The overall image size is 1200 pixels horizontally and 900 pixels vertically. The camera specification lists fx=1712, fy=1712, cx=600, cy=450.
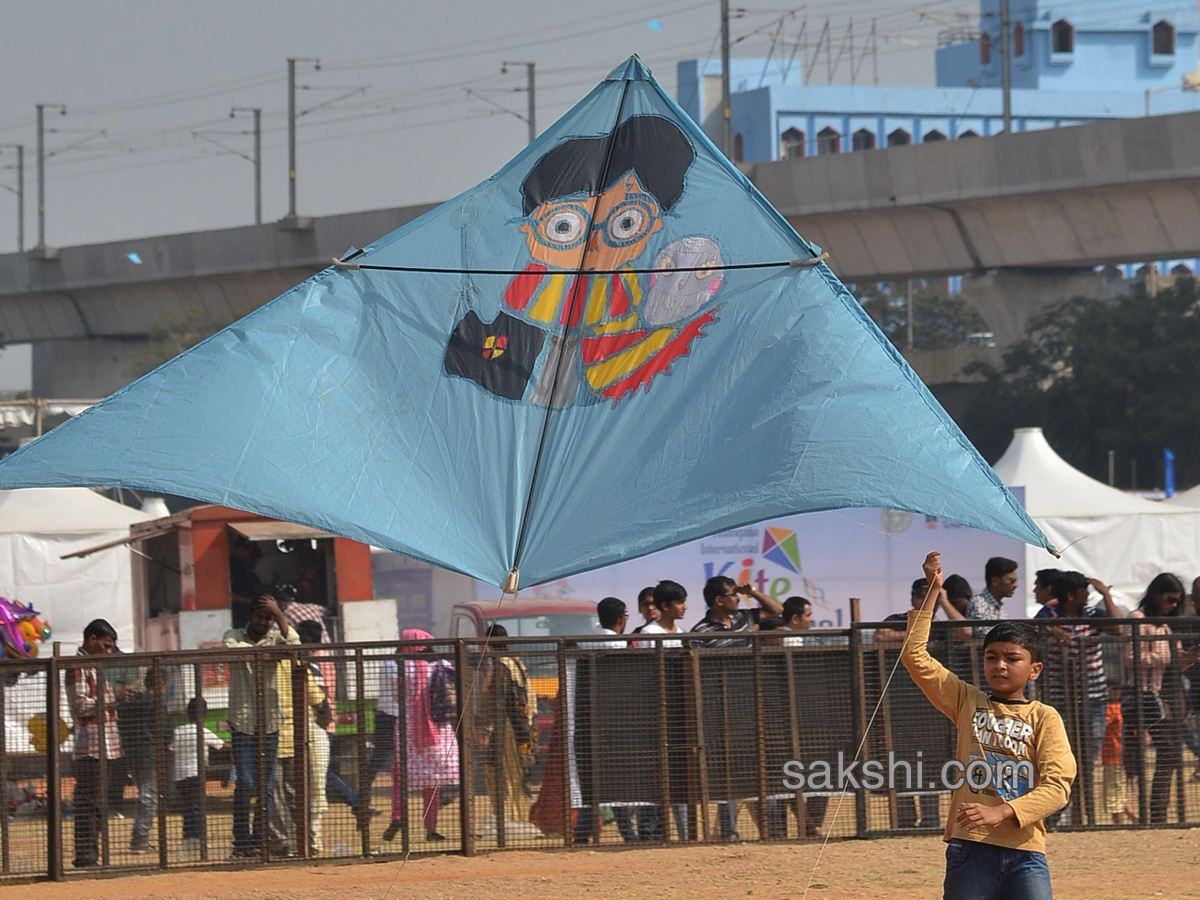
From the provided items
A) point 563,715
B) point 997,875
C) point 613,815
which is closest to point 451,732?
point 563,715

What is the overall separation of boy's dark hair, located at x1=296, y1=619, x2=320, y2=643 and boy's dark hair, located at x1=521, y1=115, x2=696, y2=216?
5703 millimetres

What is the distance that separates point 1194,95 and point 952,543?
8984cm

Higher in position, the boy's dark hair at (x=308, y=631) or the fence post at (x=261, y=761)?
the boy's dark hair at (x=308, y=631)

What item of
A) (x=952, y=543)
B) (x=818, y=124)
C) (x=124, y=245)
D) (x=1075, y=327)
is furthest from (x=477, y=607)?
(x=818, y=124)

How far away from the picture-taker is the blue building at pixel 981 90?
87562mm

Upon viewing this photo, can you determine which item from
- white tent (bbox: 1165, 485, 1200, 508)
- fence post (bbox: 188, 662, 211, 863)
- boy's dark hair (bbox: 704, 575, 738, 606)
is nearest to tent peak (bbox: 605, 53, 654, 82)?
boy's dark hair (bbox: 704, 575, 738, 606)

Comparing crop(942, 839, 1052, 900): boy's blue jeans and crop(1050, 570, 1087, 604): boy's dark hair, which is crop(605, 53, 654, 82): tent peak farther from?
crop(942, 839, 1052, 900): boy's blue jeans

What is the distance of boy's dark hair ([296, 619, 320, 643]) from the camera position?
1435 centimetres

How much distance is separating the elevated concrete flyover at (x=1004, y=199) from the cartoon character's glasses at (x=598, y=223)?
88.7 ft

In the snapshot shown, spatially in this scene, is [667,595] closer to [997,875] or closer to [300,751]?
[300,751]

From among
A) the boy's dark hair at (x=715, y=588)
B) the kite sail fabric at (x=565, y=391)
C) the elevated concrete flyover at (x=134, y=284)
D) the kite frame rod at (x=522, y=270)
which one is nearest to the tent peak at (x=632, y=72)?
the kite sail fabric at (x=565, y=391)

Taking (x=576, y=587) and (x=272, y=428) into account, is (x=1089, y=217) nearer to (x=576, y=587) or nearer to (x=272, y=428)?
(x=576, y=587)

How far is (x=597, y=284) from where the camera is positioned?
9.41m

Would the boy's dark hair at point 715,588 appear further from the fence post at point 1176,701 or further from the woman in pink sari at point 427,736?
the fence post at point 1176,701
